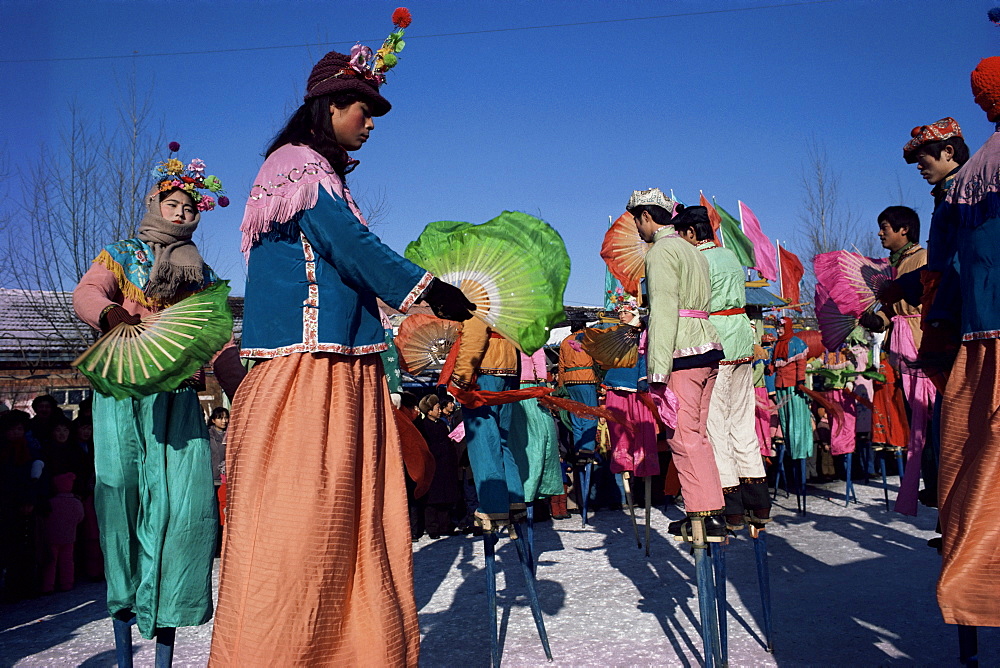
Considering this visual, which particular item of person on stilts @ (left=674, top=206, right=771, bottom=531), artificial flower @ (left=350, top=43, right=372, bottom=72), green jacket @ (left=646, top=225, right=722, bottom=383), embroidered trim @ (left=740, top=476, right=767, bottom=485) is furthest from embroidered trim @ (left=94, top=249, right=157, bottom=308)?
embroidered trim @ (left=740, top=476, right=767, bottom=485)

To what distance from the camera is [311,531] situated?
7.79ft

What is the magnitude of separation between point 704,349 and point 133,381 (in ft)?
8.98

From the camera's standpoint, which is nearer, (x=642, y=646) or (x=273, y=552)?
(x=273, y=552)

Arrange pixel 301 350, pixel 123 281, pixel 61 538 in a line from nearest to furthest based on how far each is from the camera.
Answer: pixel 301 350 < pixel 123 281 < pixel 61 538

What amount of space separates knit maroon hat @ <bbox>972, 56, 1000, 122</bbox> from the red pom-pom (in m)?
2.32

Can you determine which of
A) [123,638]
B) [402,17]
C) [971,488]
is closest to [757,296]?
[971,488]

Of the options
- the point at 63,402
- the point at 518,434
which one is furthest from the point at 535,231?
the point at 63,402

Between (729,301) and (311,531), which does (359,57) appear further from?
(729,301)

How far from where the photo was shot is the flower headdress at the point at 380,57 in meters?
2.75

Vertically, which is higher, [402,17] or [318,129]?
[402,17]

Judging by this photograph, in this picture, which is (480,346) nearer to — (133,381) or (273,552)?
(133,381)

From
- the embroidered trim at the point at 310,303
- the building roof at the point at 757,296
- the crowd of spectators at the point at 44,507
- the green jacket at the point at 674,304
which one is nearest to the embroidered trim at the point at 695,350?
the green jacket at the point at 674,304

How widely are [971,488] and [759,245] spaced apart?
5.82 metres

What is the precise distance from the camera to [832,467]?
12.8 m
